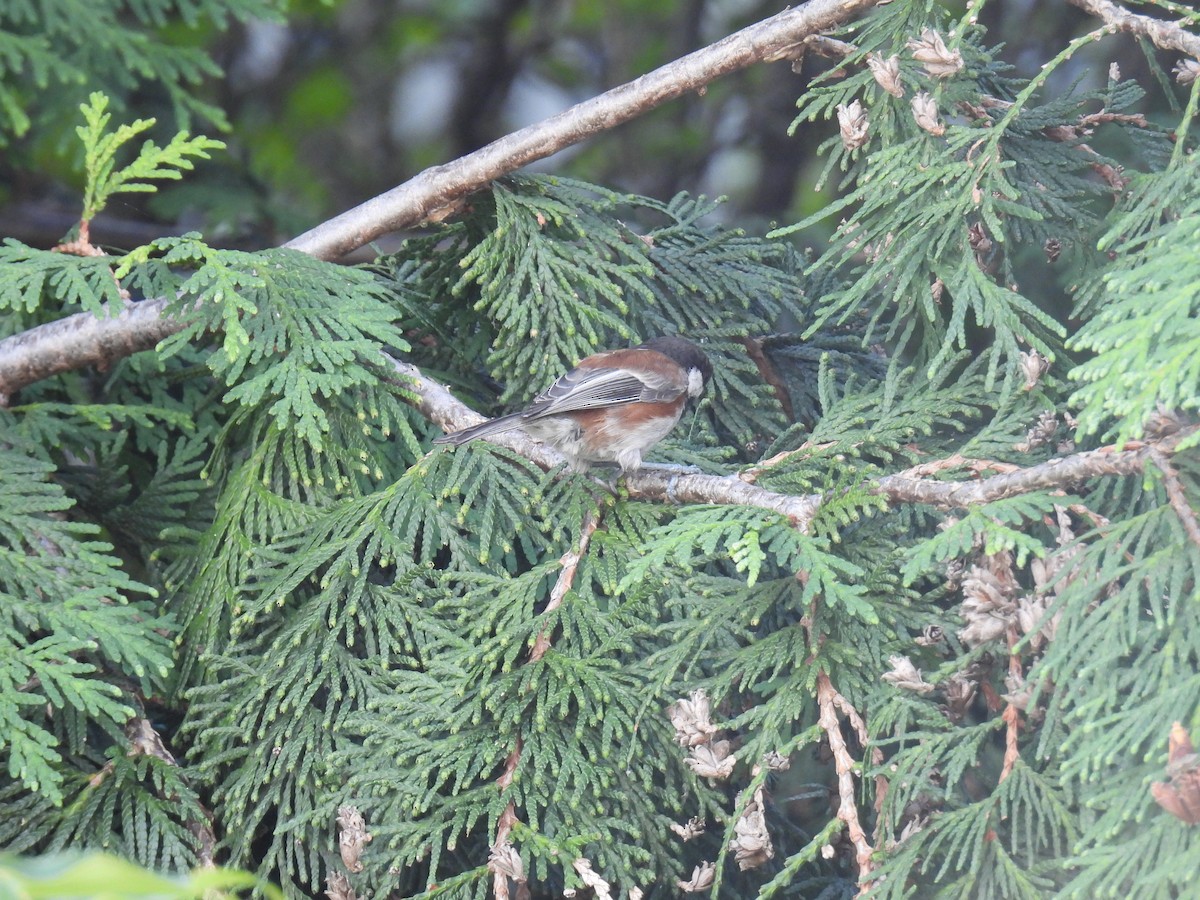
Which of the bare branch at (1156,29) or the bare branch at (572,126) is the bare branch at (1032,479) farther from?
the bare branch at (572,126)

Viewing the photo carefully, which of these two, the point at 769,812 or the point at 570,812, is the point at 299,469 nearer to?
the point at 570,812

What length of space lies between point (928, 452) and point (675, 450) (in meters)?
0.58

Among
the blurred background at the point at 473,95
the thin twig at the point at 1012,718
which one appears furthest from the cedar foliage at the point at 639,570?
the blurred background at the point at 473,95

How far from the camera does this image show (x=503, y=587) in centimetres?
204

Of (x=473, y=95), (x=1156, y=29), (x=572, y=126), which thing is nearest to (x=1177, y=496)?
(x=1156, y=29)

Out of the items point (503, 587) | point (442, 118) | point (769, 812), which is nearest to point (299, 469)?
point (503, 587)

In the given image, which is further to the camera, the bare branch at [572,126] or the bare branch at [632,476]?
the bare branch at [572,126]

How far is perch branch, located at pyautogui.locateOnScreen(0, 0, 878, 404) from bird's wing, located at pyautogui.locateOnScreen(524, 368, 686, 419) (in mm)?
483

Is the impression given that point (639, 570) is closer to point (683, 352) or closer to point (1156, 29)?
point (683, 352)

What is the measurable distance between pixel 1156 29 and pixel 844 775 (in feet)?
4.17

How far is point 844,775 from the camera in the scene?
5.49 feet

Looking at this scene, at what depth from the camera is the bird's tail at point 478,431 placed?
88.6 inches

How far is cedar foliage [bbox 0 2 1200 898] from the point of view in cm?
156

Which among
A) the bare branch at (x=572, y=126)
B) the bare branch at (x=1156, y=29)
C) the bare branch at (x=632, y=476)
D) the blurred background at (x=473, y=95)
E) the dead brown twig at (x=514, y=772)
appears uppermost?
the blurred background at (x=473, y=95)
